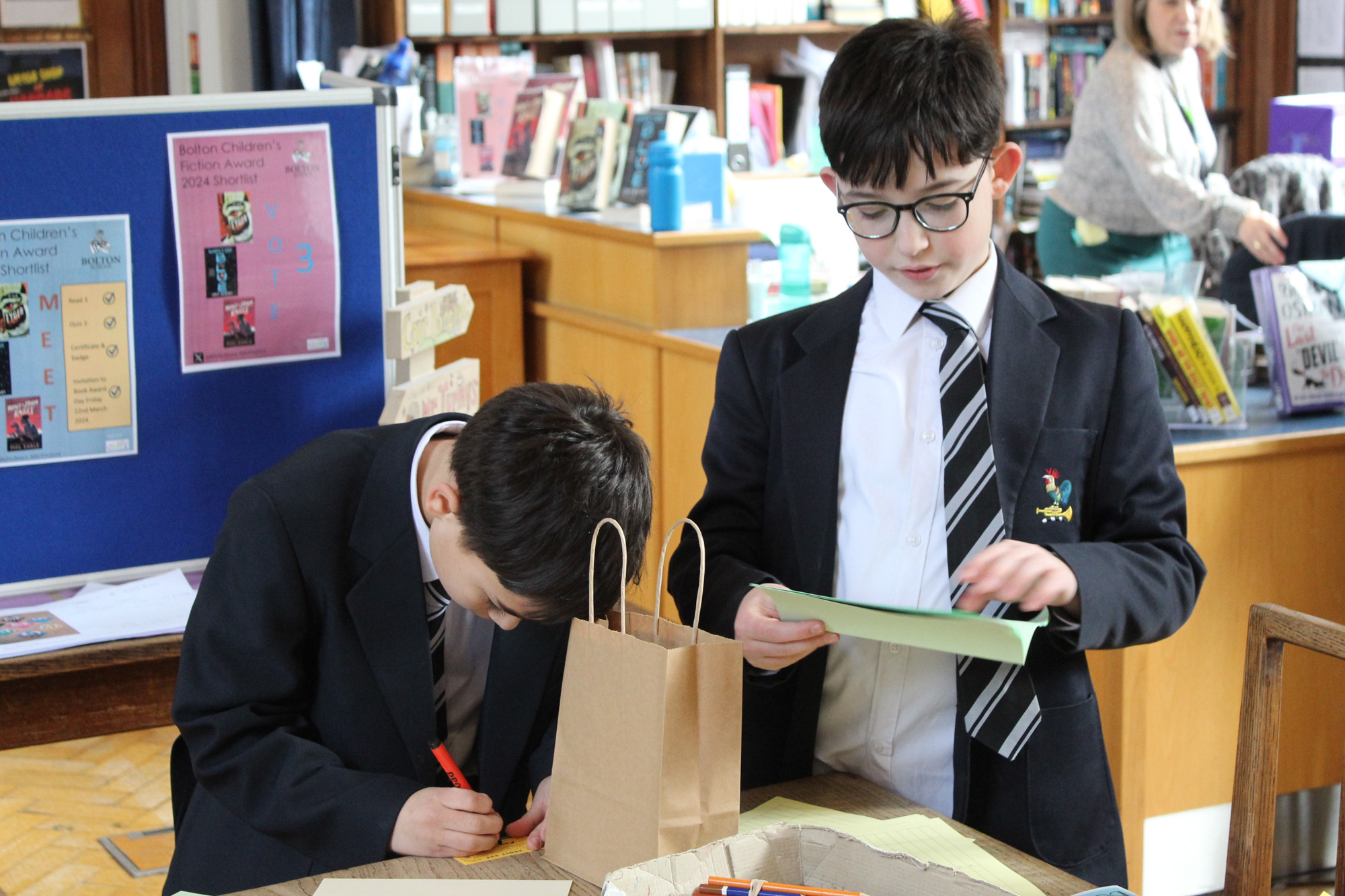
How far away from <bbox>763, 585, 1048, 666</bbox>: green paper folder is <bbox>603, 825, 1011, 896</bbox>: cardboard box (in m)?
0.15

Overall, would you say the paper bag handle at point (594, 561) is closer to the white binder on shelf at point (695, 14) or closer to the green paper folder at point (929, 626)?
the green paper folder at point (929, 626)

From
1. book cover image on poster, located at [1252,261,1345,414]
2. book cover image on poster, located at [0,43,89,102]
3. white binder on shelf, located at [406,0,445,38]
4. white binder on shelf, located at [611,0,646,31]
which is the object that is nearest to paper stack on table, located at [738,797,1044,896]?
book cover image on poster, located at [1252,261,1345,414]

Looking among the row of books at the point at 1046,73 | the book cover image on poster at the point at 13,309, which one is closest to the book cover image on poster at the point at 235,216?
the book cover image on poster at the point at 13,309

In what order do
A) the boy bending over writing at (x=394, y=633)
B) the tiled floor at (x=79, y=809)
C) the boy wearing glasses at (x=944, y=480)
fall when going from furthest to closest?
the tiled floor at (x=79, y=809)
the boy wearing glasses at (x=944, y=480)
the boy bending over writing at (x=394, y=633)

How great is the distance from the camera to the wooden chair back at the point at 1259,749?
3.74 ft

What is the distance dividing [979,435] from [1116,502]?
14 cm

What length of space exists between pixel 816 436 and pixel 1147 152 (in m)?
2.17

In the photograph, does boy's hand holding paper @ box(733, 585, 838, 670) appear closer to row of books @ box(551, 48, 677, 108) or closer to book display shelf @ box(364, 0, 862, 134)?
book display shelf @ box(364, 0, 862, 134)

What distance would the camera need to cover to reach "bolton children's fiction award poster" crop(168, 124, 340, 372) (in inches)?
73.0

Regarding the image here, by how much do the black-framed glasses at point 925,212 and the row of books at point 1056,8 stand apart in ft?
15.9

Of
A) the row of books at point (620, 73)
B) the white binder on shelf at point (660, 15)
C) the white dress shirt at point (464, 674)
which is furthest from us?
the row of books at point (620, 73)

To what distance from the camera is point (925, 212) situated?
1.27 metres

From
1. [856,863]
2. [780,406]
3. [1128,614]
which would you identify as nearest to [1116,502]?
[1128,614]

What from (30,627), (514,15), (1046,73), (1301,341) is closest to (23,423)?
(30,627)
